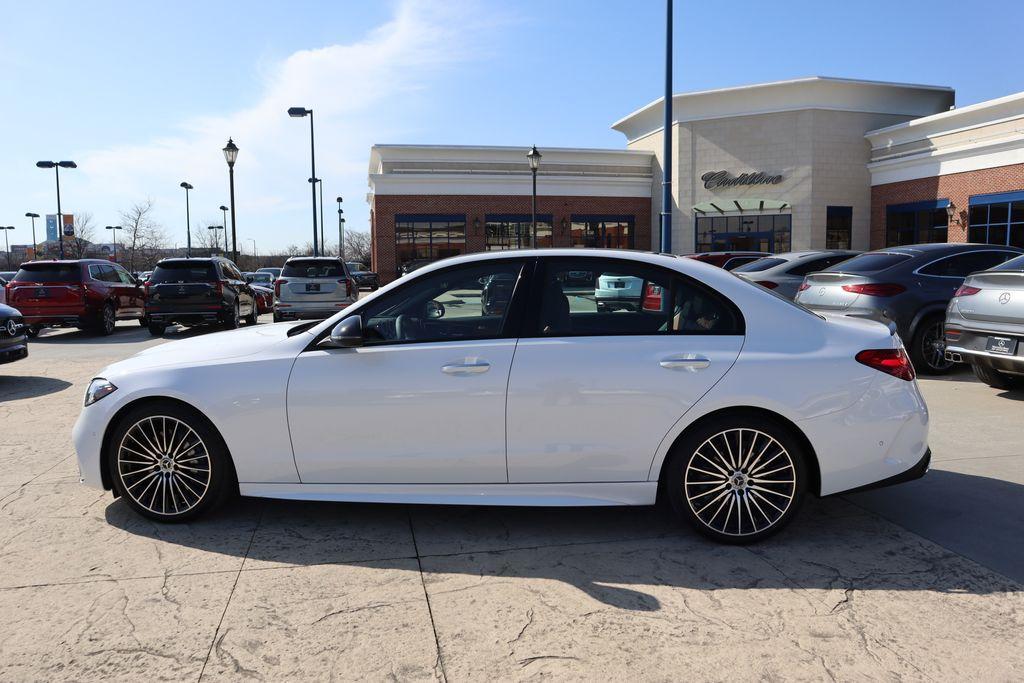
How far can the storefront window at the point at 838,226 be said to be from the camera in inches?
1460

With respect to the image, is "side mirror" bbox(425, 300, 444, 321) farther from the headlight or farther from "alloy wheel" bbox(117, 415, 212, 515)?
the headlight

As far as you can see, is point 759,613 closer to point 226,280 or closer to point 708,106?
point 226,280

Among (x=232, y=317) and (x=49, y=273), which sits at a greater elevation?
(x=49, y=273)

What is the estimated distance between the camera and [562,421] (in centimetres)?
402

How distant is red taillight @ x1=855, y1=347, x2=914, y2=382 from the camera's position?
13.3 ft

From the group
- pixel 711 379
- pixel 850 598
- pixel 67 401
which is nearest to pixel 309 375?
pixel 711 379

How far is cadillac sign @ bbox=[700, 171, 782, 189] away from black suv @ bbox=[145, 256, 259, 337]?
27.1m

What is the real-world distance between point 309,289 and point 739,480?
1352cm

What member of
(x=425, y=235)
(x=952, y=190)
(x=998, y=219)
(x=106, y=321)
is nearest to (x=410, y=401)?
(x=106, y=321)

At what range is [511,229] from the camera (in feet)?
133

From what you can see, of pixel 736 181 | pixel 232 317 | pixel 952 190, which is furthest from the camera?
pixel 736 181

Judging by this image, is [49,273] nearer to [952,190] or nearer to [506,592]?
[506,592]

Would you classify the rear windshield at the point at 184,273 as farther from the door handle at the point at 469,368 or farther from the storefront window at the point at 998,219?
the storefront window at the point at 998,219

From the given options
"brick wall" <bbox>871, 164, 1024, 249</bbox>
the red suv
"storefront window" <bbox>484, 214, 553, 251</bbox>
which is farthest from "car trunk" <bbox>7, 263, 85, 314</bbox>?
"brick wall" <bbox>871, 164, 1024, 249</bbox>
